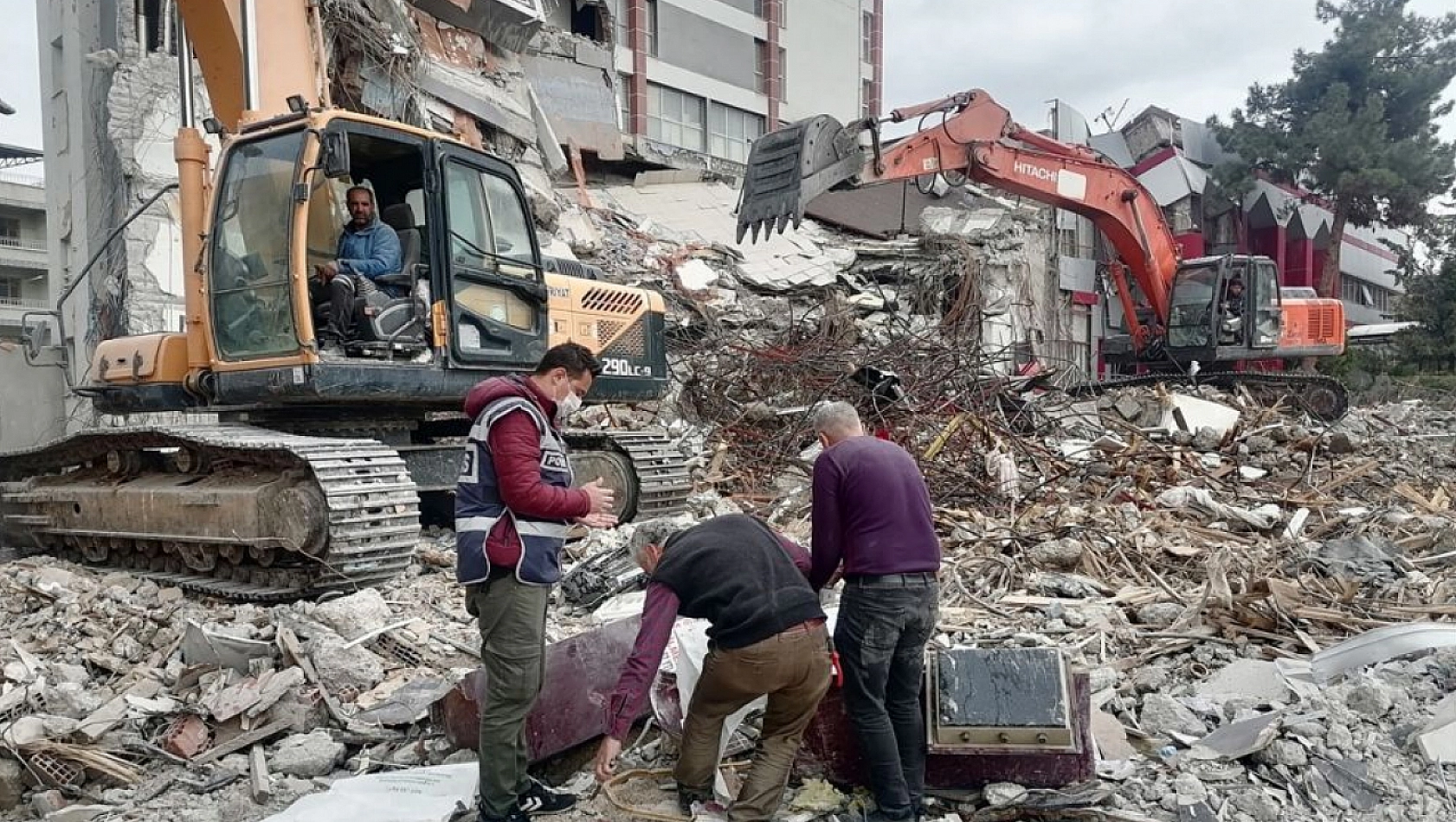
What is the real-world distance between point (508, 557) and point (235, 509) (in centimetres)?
334

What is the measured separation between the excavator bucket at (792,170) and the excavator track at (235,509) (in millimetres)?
4087

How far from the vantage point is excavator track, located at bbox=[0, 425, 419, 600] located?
5.75 meters

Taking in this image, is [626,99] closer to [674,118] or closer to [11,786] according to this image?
[674,118]

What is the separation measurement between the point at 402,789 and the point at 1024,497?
6175 mm

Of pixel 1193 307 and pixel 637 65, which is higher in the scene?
pixel 637 65

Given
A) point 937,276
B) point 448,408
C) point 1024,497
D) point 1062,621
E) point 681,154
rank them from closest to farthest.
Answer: point 1062,621
point 448,408
point 1024,497
point 937,276
point 681,154

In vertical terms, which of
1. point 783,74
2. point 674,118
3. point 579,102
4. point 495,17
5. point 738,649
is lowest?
point 738,649

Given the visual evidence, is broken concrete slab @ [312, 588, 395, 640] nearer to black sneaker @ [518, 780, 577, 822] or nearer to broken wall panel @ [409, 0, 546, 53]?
black sneaker @ [518, 780, 577, 822]

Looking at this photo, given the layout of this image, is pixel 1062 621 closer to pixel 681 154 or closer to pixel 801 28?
pixel 681 154

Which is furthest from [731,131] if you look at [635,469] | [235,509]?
[235,509]

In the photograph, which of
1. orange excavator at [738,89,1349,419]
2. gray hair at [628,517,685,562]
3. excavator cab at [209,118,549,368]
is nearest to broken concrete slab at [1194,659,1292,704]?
gray hair at [628,517,685,562]

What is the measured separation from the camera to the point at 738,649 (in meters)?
3.37

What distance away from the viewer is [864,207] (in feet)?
72.7

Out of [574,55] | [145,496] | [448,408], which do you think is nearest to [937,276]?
[574,55]
